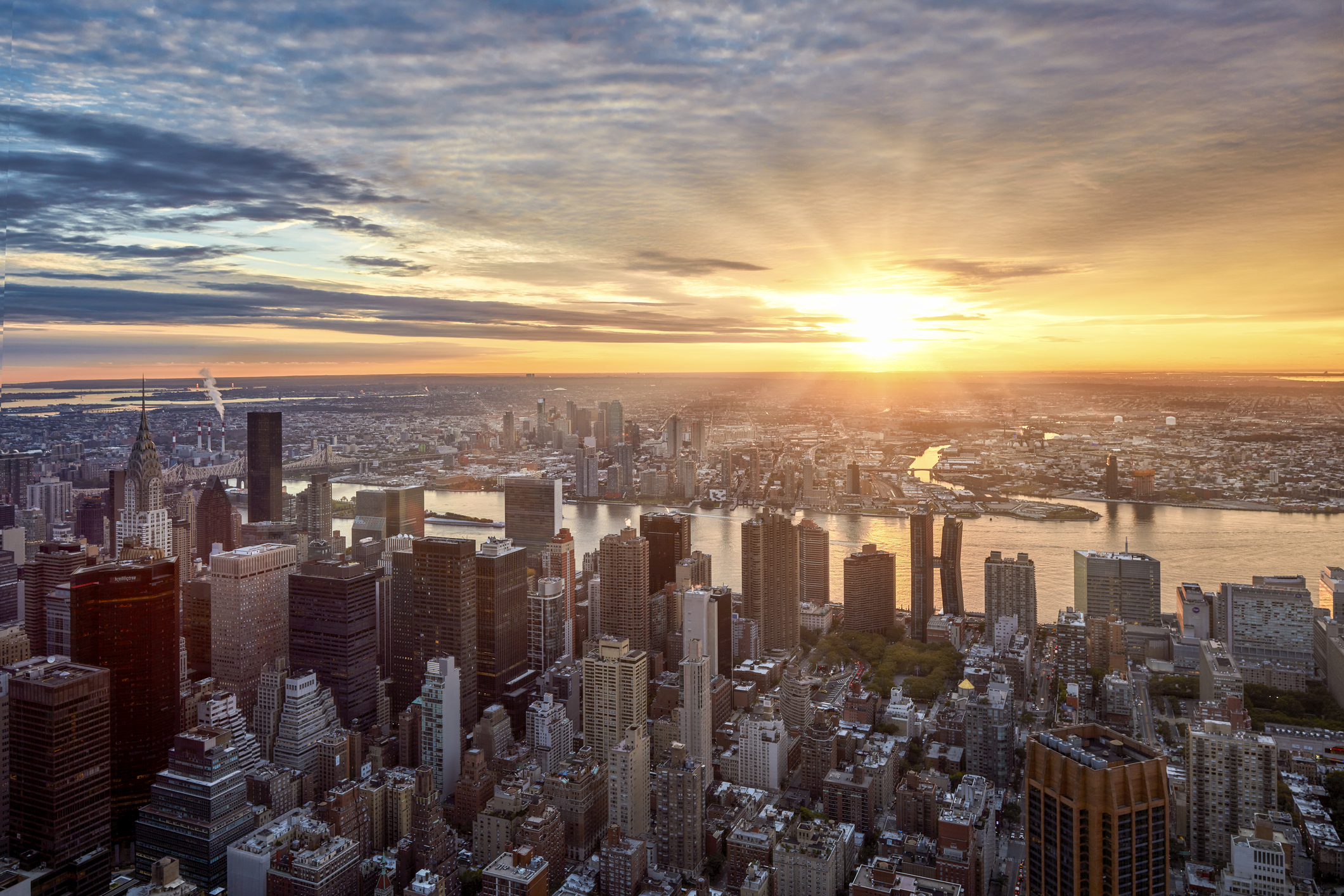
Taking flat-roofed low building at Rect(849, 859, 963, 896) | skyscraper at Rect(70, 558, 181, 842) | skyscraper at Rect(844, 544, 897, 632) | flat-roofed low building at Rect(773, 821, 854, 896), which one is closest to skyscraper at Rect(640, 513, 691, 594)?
skyscraper at Rect(844, 544, 897, 632)

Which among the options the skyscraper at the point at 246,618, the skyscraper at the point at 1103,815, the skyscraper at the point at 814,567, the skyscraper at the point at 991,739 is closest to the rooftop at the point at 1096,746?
the skyscraper at the point at 1103,815

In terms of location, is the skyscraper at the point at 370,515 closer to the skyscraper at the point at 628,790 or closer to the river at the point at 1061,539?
the river at the point at 1061,539

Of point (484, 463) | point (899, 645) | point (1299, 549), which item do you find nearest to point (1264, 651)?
point (1299, 549)

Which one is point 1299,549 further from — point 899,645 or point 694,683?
point 694,683

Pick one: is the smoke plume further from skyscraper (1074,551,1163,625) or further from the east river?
skyscraper (1074,551,1163,625)

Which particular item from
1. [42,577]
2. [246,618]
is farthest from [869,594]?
[42,577]

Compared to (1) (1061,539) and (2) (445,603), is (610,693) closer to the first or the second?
(2) (445,603)
